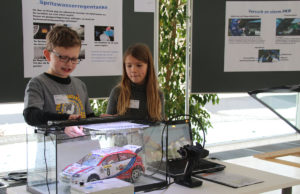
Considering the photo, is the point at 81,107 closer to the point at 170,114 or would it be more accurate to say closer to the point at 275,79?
the point at 170,114

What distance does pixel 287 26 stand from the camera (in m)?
4.55

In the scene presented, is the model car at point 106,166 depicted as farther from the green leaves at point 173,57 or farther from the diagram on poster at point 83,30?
the green leaves at point 173,57

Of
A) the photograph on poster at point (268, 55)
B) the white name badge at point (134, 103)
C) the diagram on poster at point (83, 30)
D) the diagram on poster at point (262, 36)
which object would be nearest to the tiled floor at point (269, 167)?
the diagram on poster at point (262, 36)

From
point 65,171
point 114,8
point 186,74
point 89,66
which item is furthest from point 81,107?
point 186,74

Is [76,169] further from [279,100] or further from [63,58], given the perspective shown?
[279,100]

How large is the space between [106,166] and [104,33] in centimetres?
235

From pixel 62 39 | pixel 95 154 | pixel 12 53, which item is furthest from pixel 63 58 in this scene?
pixel 12 53

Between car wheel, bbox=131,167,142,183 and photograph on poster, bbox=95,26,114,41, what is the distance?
2234mm

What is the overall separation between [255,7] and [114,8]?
5.56ft

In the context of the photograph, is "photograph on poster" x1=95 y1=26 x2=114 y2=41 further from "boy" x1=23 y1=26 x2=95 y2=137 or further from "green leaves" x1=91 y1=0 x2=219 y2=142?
"boy" x1=23 y1=26 x2=95 y2=137

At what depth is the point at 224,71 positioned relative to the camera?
4461 mm

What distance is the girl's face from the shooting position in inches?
116

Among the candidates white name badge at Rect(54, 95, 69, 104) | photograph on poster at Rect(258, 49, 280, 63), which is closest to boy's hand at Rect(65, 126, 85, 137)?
white name badge at Rect(54, 95, 69, 104)

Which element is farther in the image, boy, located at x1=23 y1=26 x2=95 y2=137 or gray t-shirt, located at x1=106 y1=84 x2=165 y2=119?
gray t-shirt, located at x1=106 y1=84 x2=165 y2=119
